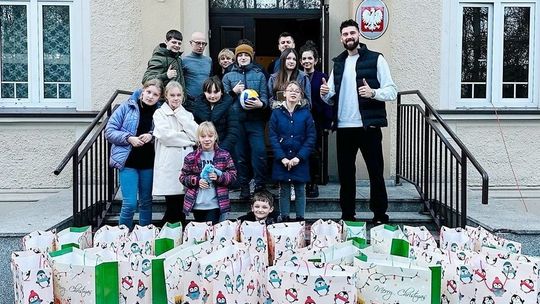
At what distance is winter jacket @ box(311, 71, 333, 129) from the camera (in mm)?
6160

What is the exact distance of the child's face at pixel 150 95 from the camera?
536 cm

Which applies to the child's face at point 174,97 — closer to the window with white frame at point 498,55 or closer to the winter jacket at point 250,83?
the winter jacket at point 250,83

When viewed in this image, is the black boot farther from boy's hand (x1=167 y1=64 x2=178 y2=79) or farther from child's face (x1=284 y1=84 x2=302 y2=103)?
boy's hand (x1=167 y1=64 x2=178 y2=79)

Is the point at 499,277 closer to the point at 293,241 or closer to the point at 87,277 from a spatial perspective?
the point at 293,241

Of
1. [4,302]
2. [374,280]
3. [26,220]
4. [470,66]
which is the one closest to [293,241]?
[374,280]

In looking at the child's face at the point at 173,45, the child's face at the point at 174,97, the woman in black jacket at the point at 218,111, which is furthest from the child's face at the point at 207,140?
the child's face at the point at 173,45

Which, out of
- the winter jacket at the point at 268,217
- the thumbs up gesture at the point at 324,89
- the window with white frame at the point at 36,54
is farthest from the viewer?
the window with white frame at the point at 36,54

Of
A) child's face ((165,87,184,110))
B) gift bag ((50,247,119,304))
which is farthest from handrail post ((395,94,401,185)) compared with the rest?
gift bag ((50,247,119,304))

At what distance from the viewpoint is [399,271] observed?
307cm

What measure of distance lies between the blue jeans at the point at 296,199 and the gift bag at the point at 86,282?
8.34 ft

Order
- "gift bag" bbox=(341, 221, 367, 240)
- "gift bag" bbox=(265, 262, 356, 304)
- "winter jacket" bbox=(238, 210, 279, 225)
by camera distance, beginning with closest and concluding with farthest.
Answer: "gift bag" bbox=(265, 262, 356, 304) → "gift bag" bbox=(341, 221, 367, 240) → "winter jacket" bbox=(238, 210, 279, 225)

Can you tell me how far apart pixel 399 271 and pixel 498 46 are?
569 cm

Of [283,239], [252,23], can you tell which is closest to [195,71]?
[252,23]

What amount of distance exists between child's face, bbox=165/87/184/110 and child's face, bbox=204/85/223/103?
0.35 metres
